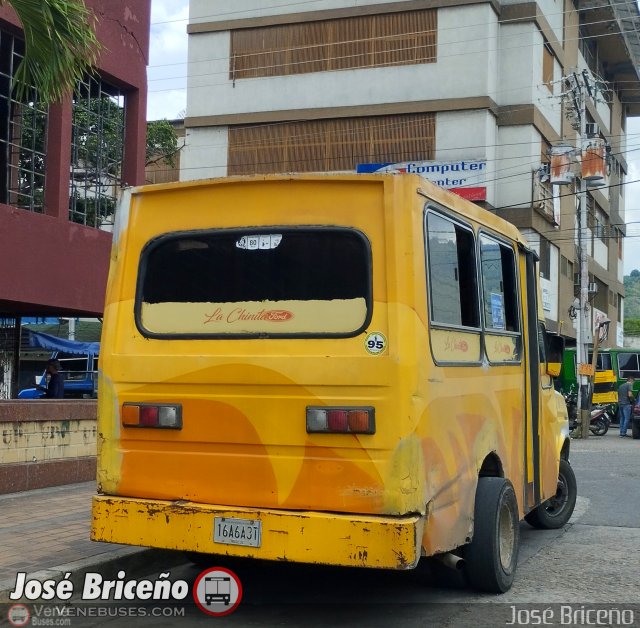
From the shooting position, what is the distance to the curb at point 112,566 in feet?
21.5

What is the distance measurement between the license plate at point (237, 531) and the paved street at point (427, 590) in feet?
2.24

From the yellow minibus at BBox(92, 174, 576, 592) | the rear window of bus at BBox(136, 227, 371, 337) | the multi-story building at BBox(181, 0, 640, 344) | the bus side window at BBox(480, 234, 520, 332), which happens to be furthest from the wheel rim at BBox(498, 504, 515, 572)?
the multi-story building at BBox(181, 0, 640, 344)

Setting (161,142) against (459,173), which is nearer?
(459,173)

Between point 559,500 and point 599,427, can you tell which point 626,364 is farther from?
point 559,500

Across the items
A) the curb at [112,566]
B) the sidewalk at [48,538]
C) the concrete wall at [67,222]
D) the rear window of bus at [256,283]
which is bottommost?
the curb at [112,566]

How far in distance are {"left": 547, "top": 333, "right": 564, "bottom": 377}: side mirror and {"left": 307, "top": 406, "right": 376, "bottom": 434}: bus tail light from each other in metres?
3.84

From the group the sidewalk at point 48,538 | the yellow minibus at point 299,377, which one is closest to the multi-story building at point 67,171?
the sidewalk at point 48,538

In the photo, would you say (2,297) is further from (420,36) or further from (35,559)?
(420,36)

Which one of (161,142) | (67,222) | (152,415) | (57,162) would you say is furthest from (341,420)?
(161,142)

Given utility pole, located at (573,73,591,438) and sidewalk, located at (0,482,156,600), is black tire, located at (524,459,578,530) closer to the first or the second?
sidewalk, located at (0,482,156,600)

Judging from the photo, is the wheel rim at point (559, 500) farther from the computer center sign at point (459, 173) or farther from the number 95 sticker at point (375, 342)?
the computer center sign at point (459, 173)

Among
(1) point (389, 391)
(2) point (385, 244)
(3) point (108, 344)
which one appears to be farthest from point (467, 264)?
(3) point (108, 344)

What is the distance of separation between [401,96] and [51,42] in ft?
92.5

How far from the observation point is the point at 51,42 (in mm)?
8836
